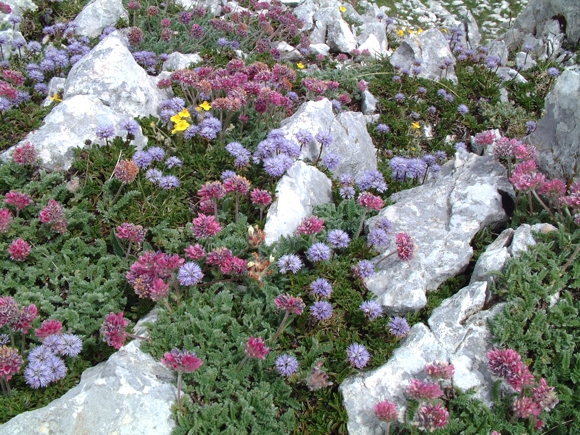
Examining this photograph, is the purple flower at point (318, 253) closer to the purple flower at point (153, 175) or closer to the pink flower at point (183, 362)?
the pink flower at point (183, 362)

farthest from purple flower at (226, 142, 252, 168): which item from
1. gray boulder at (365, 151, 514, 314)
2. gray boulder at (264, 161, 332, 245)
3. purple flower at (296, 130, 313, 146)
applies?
gray boulder at (365, 151, 514, 314)

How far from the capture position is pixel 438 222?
547 centimetres

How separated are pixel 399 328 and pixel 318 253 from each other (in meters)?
1.07

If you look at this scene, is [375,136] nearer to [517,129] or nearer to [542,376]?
[517,129]

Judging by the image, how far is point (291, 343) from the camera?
Answer: 14.9 feet

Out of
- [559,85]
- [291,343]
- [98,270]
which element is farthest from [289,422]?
[559,85]

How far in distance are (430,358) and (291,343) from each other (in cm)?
124

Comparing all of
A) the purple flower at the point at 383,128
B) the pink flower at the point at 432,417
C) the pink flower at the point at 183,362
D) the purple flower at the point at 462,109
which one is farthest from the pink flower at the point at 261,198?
the purple flower at the point at 462,109

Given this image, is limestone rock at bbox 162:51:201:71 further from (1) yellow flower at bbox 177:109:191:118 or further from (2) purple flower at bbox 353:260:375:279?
(2) purple flower at bbox 353:260:375:279

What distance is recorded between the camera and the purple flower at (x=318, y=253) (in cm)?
488

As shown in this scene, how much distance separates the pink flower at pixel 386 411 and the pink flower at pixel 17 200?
13.5ft

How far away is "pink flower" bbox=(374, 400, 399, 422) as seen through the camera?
363 centimetres

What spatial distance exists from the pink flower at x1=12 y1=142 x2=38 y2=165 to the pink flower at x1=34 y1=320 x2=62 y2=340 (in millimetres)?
2376

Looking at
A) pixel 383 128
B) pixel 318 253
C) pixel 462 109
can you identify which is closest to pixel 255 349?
pixel 318 253
